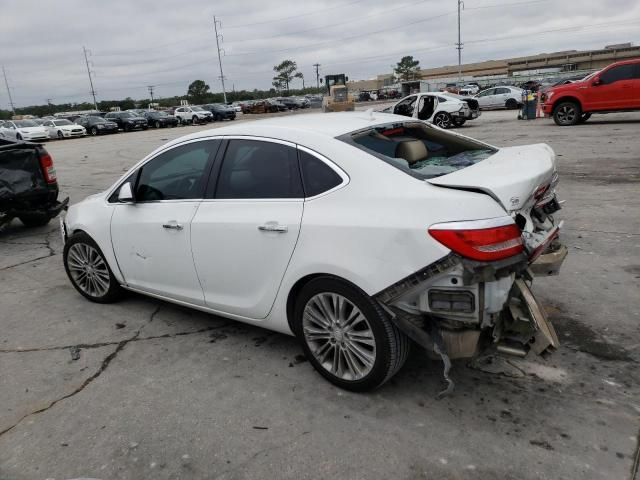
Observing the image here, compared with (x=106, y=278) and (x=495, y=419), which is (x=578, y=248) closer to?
(x=495, y=419)

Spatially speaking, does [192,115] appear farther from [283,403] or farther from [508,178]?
[508,178]

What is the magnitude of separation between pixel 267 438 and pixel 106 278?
252 centimetres

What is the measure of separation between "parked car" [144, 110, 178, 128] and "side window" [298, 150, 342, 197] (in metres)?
40.0

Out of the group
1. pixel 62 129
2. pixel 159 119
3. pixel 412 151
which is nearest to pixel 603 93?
pixel 412 151

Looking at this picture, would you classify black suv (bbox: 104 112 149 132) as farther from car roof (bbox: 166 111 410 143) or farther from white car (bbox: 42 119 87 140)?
car roof (bbox: 166 111 410 143)

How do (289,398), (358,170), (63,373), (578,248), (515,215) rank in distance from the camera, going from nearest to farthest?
(515,215)
(358,170)
(289,398)
(63,373)
(578,248)

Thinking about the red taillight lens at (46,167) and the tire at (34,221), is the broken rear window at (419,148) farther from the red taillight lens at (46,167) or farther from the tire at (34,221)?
the tire at (34,221)

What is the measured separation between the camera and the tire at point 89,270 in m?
4.49

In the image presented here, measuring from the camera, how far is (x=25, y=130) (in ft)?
104

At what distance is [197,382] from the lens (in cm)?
329

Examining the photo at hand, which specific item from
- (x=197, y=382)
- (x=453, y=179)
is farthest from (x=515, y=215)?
(x=197, y=382)

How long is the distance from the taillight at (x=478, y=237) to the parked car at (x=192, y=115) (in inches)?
1659

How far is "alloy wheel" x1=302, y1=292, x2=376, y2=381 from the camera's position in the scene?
9.40ft

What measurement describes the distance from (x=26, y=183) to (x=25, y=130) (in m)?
29.1
